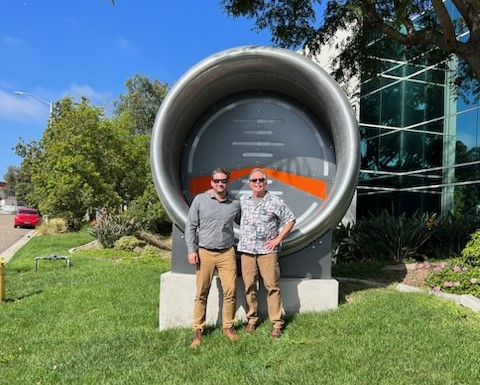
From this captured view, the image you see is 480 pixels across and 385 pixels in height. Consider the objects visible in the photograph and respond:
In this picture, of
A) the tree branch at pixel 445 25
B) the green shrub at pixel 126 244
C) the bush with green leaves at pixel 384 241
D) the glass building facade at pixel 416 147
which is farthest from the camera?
the glass building facade at pixel 416 147

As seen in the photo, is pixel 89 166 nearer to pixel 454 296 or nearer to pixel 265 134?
pixel 265 134

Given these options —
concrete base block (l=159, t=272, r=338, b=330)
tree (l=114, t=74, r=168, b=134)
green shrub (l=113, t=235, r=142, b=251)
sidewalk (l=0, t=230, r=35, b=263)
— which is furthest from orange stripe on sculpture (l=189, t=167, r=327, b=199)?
tree (l=114, t=74, r=168, b=134)

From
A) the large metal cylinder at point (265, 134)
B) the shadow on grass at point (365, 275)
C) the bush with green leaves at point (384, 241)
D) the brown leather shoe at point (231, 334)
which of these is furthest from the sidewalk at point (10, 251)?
the brown leather shoe at point (231, 334)

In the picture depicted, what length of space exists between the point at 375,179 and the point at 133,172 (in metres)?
10.2

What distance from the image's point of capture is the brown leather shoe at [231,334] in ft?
15.7

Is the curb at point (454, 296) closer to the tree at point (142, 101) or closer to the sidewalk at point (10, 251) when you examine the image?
the sidewalk at point (10, 251)

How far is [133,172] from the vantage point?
2247 cm

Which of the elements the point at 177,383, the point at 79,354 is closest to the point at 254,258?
the point at 177,383

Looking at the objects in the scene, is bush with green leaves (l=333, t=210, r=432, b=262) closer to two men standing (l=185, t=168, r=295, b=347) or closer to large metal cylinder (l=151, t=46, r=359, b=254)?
large metal cylinder (l=151, t=46, r=359, b=254)

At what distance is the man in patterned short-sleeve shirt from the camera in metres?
4.95

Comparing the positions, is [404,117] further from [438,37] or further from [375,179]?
[438,37]

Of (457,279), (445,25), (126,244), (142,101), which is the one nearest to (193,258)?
(457,279)

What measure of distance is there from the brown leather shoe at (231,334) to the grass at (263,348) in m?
0.06

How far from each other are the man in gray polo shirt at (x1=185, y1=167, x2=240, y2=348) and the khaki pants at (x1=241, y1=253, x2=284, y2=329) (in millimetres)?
147
